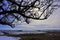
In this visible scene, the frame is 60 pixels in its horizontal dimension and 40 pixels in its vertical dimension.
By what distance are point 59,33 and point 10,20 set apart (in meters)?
3.19

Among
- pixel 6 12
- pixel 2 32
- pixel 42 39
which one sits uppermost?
pixel 6 12

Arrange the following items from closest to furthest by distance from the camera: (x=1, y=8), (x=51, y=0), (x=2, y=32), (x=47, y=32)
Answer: (x=1, y=8) → (x=51, y=0) → (x=2, y=32) → (x=47, y=32)

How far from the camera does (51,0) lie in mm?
5449

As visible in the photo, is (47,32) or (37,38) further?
(47,32)

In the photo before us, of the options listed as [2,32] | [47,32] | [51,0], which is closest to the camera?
[51,0]

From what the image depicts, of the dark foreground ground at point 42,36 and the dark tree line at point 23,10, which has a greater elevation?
the dark tree line at point 23,10

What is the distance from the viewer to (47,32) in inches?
293

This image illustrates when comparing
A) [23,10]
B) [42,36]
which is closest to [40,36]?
[42,36]

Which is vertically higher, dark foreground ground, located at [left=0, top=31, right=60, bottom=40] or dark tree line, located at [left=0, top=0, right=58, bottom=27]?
dark tree line, located at [left=0, top=0, right=58, bottom=27]

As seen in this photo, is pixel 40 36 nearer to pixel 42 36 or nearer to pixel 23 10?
pixel 42 36

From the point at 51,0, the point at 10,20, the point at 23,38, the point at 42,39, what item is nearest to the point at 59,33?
the point at 42,39

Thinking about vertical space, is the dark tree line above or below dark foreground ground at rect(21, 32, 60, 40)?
above

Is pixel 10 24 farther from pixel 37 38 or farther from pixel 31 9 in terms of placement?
pixel 37 38

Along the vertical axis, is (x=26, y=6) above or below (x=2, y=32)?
above
